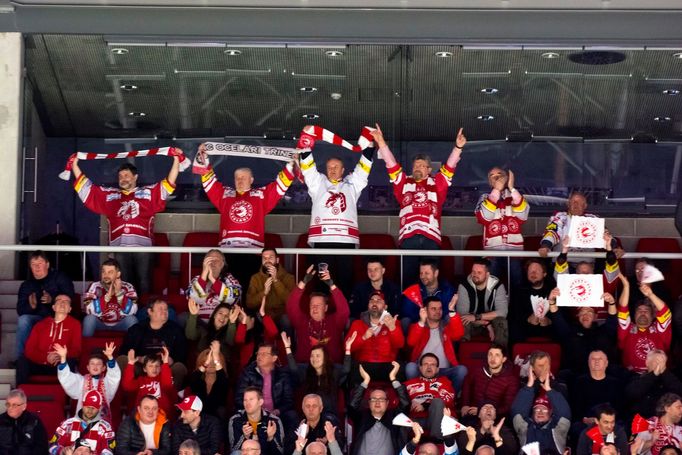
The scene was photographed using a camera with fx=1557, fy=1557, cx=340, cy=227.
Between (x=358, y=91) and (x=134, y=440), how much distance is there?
17.9 feet

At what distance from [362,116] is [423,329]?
354 cm

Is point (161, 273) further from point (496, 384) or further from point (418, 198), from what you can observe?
point (496, 384)

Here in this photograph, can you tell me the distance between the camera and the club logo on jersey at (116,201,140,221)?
15.9m

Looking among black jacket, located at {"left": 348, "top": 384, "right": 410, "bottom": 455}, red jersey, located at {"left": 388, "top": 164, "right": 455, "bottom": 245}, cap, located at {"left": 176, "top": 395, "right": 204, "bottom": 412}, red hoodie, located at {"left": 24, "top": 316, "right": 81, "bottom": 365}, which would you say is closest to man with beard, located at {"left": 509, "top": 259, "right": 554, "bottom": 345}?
red jersey, located at {"left": 388, "top": 164, "right": 455, "bottom": 245}

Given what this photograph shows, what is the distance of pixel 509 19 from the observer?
1669cm

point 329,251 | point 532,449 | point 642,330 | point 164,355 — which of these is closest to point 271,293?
point 329,251

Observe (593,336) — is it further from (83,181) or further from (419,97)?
(83,181)

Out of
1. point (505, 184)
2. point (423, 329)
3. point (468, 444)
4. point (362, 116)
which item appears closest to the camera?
point (468, 444)

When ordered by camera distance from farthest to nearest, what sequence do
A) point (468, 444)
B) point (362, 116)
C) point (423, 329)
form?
point (362, 116) < point (423, 329) < point (468, 444)

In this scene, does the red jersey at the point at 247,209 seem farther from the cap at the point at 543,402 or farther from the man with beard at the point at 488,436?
the cap at the point at 543,402

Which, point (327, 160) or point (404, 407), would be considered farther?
point (327, 160)

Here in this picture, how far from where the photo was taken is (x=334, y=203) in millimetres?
15641

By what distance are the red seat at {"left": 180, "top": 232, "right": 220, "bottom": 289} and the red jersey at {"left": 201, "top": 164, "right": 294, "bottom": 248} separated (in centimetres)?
62

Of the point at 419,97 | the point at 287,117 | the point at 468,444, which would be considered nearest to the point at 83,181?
the point at 287,117
